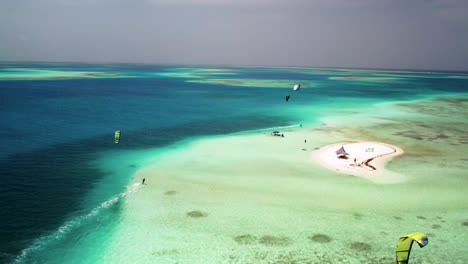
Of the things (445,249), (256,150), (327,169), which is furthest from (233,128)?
(445,249)

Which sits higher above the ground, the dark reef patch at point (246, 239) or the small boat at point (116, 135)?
the small boat at point (116, 135)

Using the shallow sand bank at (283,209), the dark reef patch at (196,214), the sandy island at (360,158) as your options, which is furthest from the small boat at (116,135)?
the sandy island at (360,158)

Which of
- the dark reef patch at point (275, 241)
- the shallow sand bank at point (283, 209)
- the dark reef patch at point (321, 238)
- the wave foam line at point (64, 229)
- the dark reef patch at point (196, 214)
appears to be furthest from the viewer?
the dark reef patch at point (196, 214)

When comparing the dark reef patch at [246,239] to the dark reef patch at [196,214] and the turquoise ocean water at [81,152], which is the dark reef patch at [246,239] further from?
the turquoise ocean water at [81,152]

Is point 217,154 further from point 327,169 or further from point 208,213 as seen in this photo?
point 208,213

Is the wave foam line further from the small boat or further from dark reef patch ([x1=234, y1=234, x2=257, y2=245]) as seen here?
the small boat

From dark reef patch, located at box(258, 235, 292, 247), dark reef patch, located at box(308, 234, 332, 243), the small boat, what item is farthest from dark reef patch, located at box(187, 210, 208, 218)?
the small boat
